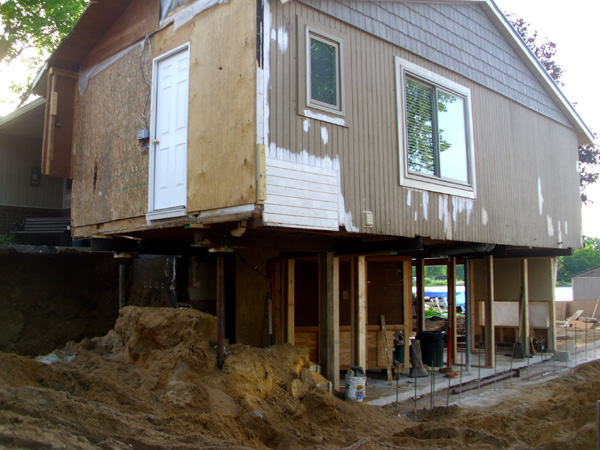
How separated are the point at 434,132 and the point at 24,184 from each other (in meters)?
10.8

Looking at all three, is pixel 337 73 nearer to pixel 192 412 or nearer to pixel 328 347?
pixel 328 347

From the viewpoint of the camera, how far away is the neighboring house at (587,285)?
110ft

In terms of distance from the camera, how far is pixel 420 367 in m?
11.4

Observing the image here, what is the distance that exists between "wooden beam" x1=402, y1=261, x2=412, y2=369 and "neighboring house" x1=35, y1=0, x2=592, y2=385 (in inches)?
2.1

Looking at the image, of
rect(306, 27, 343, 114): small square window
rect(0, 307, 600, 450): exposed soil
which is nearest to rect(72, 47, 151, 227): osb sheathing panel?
rect(0, 307, 600, 450): exposed soil

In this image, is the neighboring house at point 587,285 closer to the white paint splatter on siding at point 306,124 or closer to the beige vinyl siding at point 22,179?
the beige vinyl siding at point 22,179

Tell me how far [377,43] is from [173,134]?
3.59 meters

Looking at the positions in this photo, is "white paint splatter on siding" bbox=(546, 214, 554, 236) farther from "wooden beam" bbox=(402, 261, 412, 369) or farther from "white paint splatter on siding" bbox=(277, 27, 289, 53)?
"white paint splatter on siding" bbox=(277, 27, 289, 53)

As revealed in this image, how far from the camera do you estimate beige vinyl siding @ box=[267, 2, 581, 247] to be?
7082 millimetres

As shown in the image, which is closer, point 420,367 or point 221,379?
point 221,379

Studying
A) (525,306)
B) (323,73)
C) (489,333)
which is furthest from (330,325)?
(525,306)

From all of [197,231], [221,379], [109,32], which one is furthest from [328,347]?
[109,32]

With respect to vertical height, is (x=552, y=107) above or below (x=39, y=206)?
above

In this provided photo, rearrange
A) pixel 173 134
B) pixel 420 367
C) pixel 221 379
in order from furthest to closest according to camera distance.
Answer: pixel 420 367 → pixel 173 134 → pixel 221 379
